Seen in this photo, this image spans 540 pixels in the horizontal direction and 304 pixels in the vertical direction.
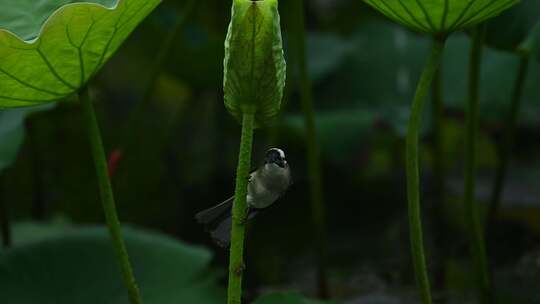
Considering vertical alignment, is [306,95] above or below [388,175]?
above

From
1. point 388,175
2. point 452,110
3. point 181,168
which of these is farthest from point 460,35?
point 181,168

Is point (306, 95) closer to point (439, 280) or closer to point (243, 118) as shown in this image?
point (439, 280)

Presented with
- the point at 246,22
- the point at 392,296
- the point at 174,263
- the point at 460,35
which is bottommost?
the point at 392,296

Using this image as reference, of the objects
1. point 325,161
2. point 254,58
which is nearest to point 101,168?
point 254,58

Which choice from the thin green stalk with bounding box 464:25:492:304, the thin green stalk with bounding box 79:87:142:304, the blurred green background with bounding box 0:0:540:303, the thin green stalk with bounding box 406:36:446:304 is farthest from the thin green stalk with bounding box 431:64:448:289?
the thin green stalk with bounding box 79:87:142:304

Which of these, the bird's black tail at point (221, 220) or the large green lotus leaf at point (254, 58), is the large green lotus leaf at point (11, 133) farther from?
the large green lotus leaf at point (254, 58)

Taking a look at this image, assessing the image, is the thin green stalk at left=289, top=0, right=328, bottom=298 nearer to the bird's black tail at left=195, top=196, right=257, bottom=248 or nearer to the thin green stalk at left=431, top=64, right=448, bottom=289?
the thin green stalk at left=431, top=64, right=448, bottom=289
